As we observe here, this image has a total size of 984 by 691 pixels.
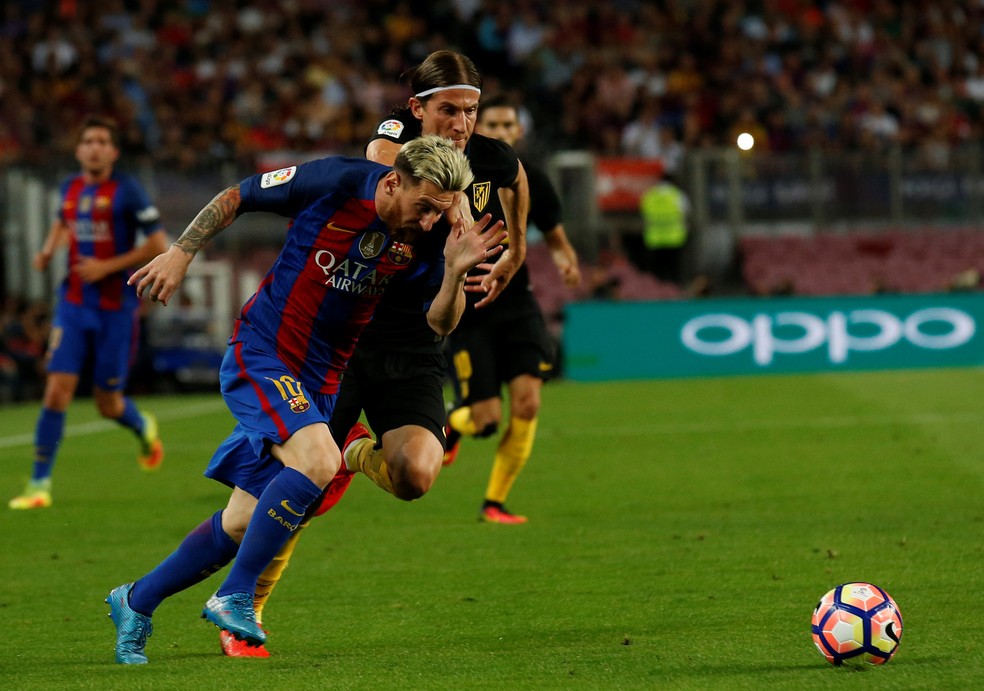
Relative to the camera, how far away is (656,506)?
9.30 metres

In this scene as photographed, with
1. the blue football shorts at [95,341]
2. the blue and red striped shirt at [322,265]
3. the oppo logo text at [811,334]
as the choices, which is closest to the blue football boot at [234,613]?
the blue and red striped shirt at [322,265]

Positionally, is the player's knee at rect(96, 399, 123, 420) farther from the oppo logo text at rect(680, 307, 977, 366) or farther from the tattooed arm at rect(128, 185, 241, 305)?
the oppo logo text at rect(680, 307, 977, 366)

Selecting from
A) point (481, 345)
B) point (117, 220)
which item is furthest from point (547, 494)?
point (117, 220)

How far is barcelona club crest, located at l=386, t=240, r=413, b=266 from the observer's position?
5.44 m

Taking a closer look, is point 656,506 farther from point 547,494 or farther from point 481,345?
point 481,345

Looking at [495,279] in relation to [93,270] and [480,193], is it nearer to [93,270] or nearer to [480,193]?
[480,193]

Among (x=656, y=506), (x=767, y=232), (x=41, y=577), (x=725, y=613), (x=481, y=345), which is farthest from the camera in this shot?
(x=767, y=232)

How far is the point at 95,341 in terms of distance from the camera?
33.5ft

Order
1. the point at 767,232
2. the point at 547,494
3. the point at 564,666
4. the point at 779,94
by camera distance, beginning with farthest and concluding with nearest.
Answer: the point at 779,94 → the point at 767,232 → the point at 547,494 → the point at 564,666

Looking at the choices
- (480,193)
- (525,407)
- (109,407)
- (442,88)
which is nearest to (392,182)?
(442,88)

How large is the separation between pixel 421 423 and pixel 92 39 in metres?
19.3

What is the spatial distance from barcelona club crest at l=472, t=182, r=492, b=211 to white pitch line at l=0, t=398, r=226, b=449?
8095 millimetres

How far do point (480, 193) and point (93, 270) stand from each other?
395cm

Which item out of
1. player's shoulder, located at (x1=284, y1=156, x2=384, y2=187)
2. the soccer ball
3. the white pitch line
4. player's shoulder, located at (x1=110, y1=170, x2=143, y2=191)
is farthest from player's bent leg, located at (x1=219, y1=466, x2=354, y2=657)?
the white pitch line
